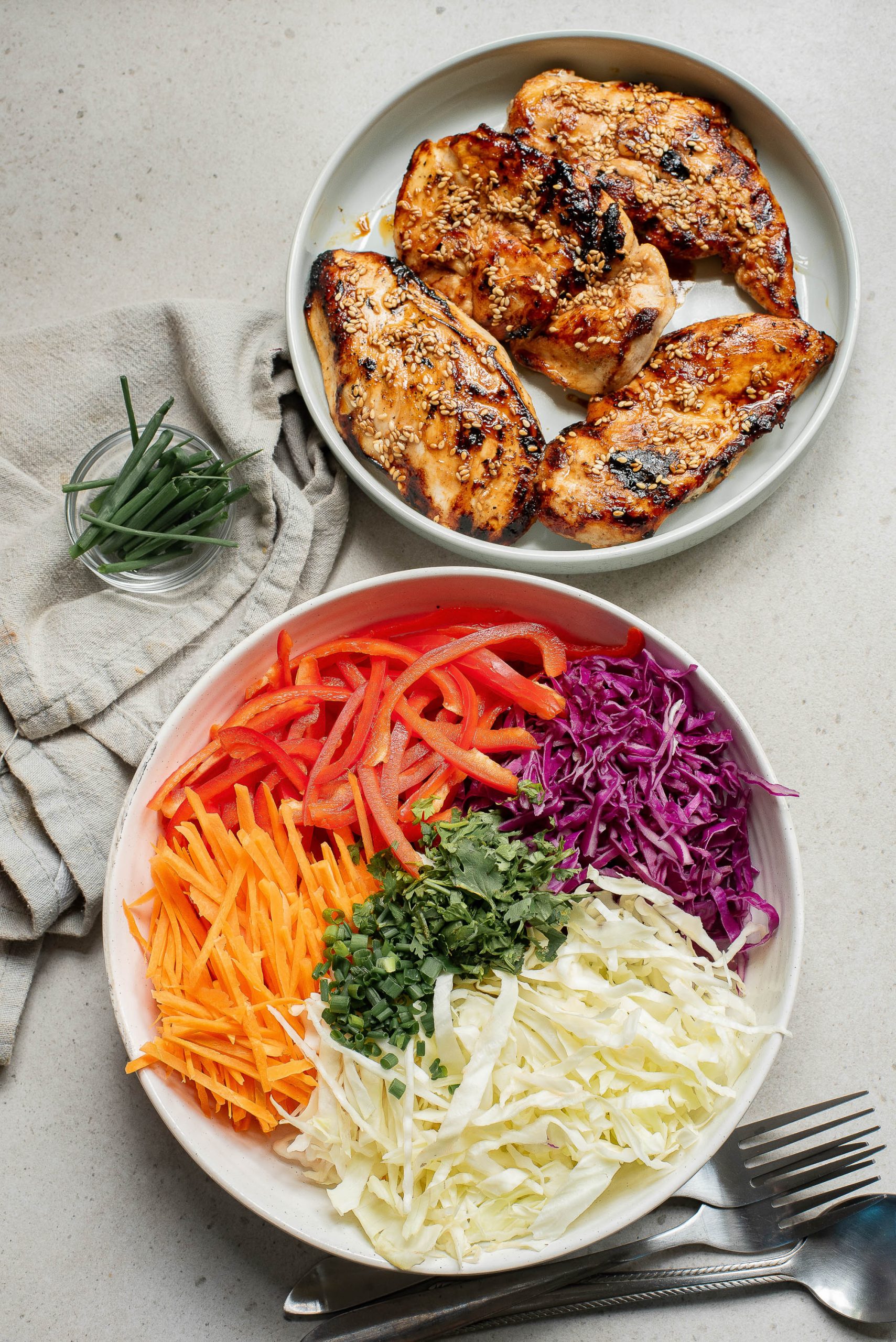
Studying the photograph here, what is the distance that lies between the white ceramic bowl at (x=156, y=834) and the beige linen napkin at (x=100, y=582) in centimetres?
31

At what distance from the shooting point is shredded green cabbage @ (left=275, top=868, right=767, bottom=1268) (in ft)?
6.35

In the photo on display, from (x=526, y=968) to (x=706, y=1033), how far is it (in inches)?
15.9

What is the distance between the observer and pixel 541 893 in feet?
6.63

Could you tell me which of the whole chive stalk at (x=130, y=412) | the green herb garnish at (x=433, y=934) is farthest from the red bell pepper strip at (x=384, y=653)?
the whole chive stalk at (x=130, y=412)

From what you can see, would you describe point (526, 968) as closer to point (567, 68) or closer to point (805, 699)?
point (805, 699)

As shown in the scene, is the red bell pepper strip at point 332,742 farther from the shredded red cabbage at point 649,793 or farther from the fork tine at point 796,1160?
the fork tine at point 796,1160

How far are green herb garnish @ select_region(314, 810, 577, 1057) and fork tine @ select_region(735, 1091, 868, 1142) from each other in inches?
29.0

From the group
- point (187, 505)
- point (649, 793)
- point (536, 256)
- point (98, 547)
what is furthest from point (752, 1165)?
point (536, 256)

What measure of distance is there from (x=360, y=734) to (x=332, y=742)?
0.07 m

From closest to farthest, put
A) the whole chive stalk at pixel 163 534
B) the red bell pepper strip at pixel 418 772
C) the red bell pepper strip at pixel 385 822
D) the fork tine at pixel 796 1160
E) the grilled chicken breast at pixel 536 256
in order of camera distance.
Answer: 1. the red bell pepper strip at pixel 385 822
2. the red bell pepper strip at pixel 418 772
3. the fork tine at pixel 796 1160
4. the whole chive stalk at pixel 163 534
5. the grilled chicken breast at pixel 536 256

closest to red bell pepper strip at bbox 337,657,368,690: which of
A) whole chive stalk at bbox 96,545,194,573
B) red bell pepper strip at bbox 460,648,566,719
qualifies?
red bell pepper strip at bbox 460,648,566,719

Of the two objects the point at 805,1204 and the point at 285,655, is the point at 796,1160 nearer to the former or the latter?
the point at 805,1204

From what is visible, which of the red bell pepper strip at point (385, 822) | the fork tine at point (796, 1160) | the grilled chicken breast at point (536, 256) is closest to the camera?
the red bell pepper strip at point (385, 822)

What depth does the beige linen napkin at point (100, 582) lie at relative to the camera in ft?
8.08
